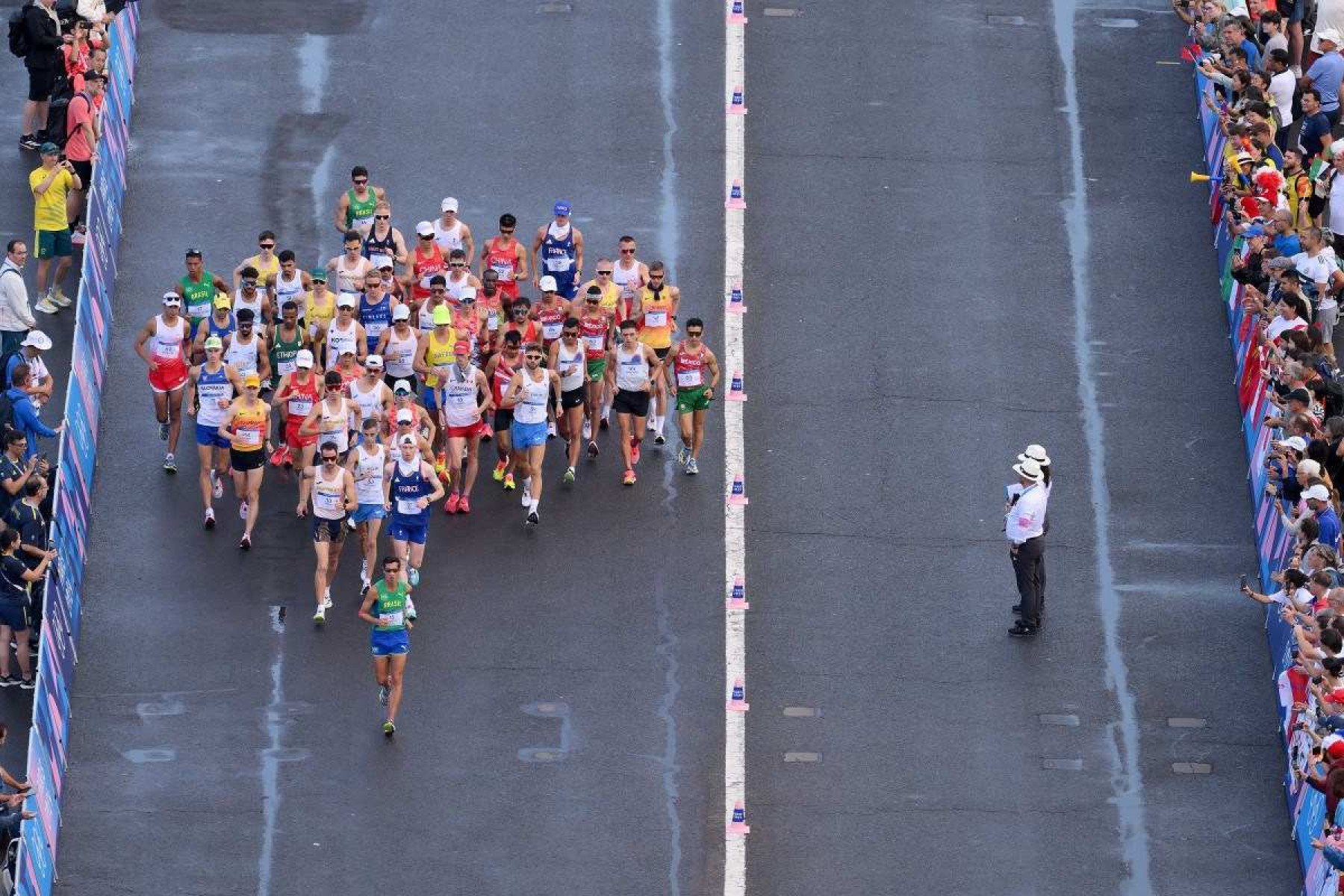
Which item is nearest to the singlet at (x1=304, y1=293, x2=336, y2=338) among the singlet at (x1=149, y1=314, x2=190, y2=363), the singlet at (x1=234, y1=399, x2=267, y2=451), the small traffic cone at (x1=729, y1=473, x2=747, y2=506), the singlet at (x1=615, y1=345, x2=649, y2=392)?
the singlet at (x1=149, y1=314, x2=190, y2=363)

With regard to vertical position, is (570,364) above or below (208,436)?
above

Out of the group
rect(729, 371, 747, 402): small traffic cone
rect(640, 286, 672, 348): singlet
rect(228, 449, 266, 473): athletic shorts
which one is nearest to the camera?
rect(228, 449, 266, 473): athletic shorts

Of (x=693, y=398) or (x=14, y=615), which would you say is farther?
(x=693, y=398)

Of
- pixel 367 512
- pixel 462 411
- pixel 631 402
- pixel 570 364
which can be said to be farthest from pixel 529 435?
pixel 367 512

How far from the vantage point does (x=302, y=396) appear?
28578 mm

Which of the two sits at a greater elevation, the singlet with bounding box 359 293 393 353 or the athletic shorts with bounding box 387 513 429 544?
the singlet with bounding box 359 293 393 353

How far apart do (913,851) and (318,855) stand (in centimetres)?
524

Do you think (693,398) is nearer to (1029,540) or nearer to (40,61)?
(1029,540)

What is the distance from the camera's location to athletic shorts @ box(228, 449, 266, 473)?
28.4 m

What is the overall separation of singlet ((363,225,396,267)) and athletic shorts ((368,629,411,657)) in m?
5.48

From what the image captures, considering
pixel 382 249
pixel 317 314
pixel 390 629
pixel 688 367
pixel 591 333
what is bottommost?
Result: pixel 390 629

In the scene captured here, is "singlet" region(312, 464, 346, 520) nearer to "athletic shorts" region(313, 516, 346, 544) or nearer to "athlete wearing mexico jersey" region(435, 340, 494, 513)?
"athletic shorts" region(313, 516, 346, 544)

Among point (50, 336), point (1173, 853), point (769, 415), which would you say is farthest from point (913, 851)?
point (50, 336)

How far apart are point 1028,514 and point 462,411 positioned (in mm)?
5775
